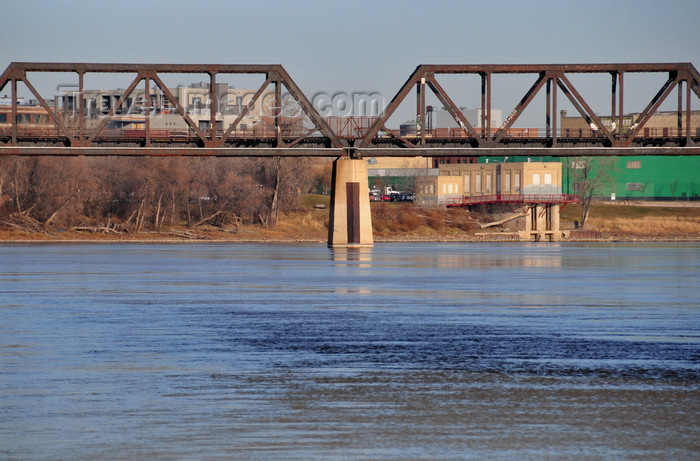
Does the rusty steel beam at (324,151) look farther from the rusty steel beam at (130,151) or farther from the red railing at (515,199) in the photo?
the red railing at (515,199)

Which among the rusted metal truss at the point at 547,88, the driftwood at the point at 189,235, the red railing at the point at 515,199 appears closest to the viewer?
the rusted metal truss at the point at 547,88

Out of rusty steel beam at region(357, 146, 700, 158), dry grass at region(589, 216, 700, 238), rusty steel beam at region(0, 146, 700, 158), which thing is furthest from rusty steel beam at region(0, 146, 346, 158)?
dry grass at region(589, 216, 700, 238)

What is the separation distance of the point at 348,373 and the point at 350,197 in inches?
2522

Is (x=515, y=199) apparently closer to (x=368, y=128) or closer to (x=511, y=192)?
(x=511, y=192)

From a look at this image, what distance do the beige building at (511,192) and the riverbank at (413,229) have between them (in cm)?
245

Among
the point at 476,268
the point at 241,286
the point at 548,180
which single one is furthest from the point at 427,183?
the point at 241,286

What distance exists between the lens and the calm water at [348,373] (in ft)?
51.1

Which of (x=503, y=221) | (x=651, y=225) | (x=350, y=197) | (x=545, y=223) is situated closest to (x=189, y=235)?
(x=350, y=197)

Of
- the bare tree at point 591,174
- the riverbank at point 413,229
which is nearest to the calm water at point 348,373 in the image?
the riverbank at point 413,229

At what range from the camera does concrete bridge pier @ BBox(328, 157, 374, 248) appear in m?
85.4

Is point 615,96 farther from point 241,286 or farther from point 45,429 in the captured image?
point 45,429

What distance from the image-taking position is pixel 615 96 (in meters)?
84.4

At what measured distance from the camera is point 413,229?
405 ft

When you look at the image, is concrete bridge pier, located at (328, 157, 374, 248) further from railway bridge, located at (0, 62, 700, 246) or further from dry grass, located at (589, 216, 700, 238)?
dry grass, located at (589, 216, 700, 238)
